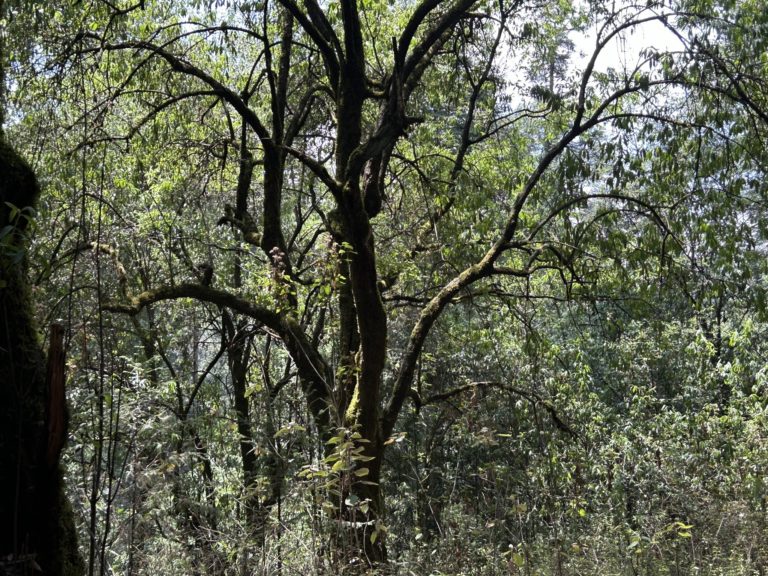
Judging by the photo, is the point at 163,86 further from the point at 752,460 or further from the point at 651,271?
the point at 752,460

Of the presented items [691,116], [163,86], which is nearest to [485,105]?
[691,116]

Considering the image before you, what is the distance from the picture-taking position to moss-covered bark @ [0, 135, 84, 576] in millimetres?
1893

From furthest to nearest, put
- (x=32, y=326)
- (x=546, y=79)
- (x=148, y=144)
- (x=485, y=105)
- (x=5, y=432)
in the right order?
(x=546, y=79), (x=485, y=105), (x=148, y=144), (x=32, y=326), (x=5, y=432)

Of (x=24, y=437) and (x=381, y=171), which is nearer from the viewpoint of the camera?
(x=24, y=437)

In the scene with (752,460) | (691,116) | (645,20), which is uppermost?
(645,20)

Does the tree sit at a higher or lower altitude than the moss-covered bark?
higher

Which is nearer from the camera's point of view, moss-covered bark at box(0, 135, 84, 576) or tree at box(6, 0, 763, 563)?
moss-covered bark at box(0, 135, 84, 576)

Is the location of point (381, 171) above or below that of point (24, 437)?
above

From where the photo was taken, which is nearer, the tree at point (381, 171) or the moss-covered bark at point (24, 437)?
the moss-covered bark at point (24, 437)

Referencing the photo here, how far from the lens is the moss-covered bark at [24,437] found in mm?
1893

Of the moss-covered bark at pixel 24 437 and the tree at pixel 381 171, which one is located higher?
the tree at pixel 381 171

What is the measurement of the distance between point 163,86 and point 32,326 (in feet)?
22.2

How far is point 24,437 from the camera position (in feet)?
6.36

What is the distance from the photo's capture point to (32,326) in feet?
6.75
